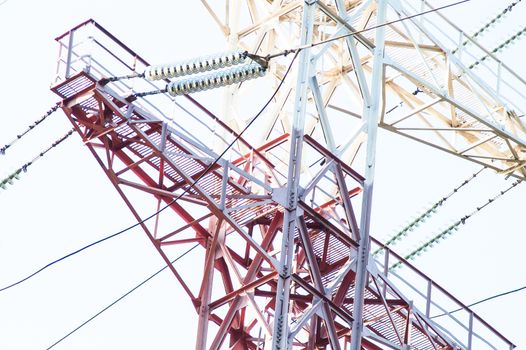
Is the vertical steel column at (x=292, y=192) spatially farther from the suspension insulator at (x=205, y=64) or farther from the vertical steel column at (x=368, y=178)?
the suspension insulator at (x=205, y=64)

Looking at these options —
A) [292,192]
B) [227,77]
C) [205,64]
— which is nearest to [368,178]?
[292,192]

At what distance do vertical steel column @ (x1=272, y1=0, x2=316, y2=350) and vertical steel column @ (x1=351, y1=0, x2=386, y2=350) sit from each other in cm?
192

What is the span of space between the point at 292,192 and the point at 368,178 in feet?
8.26

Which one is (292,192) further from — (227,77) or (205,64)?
(205,64)

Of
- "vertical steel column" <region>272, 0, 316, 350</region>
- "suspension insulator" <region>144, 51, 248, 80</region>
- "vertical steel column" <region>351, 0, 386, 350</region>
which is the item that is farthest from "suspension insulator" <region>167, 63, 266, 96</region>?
"vertical steel column" <region>351, 0, 386, 350</region>

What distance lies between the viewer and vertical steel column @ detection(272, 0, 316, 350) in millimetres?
38375

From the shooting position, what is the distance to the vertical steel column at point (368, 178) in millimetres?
40156

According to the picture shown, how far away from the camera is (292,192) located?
39.8m

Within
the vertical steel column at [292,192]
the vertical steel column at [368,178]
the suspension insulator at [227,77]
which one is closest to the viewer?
the suspension insulator at [227,77]

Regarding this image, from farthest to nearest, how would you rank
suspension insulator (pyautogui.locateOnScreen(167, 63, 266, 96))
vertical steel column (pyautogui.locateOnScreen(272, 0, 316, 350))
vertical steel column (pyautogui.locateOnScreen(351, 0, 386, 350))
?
1. vertical steel column (pyautogui.locateOnScreen(351, 0, 386, 350))
2. vertical steel column (pyautogui.locateOnScreen(272, 0, 316, 350))
3. suspension insulator (pyautogui.locateOnScreen(167, 63, 266, 96))

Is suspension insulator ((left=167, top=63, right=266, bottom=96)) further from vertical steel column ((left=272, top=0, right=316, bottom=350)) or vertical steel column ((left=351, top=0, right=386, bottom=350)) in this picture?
vertical steel column ((left=351, top=0, right=386, bottom=350))

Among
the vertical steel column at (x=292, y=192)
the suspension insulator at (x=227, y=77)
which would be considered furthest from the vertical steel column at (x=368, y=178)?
the suspension insulator at (x=227, y=77)

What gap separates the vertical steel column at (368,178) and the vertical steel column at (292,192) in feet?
6.31

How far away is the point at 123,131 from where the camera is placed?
41.1m
